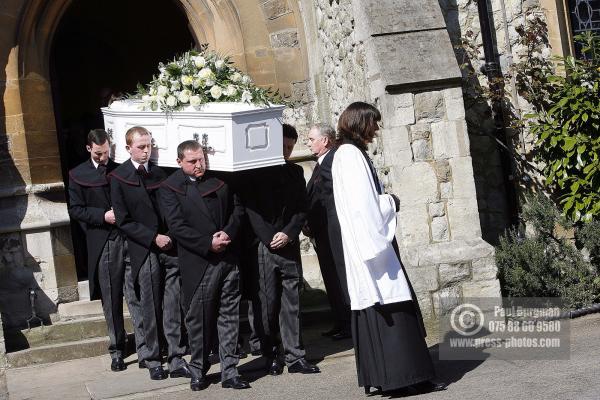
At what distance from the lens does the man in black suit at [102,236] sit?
27.5ft

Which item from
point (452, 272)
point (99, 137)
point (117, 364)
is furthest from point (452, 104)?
point (117, 364)

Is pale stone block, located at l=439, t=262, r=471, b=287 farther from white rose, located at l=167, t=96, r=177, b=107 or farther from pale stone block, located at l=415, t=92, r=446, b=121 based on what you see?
white rose, located at l=167, t=96, r=177, b=107

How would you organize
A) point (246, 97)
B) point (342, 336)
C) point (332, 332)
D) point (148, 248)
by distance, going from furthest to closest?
point (332, 332), point (342, 336), point (148, 248), point (246, 97)

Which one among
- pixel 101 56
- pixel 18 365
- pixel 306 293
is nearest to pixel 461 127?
pixel 306 293

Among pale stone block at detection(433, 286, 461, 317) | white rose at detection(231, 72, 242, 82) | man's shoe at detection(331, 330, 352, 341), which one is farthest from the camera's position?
man's shoe at detection(331, 330, 352, 341)

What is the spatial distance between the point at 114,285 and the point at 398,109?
2635 mm

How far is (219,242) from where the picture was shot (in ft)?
24.1

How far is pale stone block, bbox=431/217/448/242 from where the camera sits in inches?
343

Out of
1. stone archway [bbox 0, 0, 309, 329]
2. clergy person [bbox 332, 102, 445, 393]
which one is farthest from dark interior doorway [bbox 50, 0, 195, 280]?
clergy person [bbox 332, 102, 445, 393]

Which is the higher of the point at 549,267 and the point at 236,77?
the point at 236,77

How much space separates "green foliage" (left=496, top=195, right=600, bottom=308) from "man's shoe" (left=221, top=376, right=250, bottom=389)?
2710mm

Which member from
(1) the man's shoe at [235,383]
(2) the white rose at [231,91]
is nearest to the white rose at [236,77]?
(2) the white rose at [231,91]

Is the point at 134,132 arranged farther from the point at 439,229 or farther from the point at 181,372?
the point at 439,229

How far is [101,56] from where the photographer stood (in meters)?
15.0
